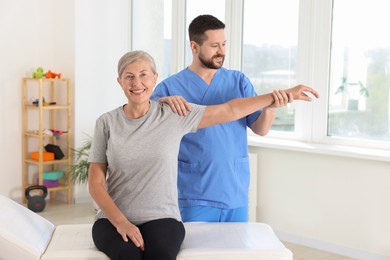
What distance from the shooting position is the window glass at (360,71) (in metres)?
3.55

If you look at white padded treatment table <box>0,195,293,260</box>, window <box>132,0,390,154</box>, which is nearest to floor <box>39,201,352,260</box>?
window <box>132,0,390,154</box>

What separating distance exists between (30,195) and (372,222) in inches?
100

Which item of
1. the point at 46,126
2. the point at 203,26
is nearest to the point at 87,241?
the point at 203,26

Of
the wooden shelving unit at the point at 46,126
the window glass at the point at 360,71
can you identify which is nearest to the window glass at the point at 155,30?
the wooden shelving unit at the point at 46,126

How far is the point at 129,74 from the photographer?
2.19 m

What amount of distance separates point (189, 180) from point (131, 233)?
1.61ft

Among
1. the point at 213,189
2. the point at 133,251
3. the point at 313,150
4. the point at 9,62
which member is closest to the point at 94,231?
the point at 133,251

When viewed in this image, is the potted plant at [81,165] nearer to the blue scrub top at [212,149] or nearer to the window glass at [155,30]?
the window glass at [155,30]

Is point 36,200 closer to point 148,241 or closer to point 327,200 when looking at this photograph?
point 327,200

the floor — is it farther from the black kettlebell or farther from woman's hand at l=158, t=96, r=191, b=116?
woman's hand at l=158, t=96, r=191, b=116

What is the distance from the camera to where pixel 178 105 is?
7.44 ft

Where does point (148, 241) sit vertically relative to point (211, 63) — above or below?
below

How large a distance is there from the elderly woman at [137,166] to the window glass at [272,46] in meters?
1.91

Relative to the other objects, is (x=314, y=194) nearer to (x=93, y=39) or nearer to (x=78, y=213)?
(x=78, y=213)
